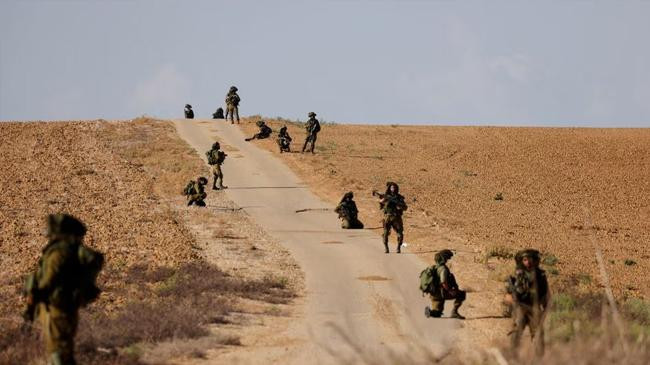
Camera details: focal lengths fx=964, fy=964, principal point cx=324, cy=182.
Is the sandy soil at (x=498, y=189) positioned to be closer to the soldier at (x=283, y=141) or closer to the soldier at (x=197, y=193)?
the soldier at (x=283, y=141)

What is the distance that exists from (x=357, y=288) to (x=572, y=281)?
5.43 meters

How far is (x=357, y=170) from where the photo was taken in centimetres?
4459

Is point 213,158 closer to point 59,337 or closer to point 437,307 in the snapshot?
point 437,307

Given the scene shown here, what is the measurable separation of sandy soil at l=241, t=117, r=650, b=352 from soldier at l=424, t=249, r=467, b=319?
59 centimetres

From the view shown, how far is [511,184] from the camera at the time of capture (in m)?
47.3

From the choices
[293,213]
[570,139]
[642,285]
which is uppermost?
[570,139]

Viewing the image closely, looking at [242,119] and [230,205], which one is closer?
[230,205]

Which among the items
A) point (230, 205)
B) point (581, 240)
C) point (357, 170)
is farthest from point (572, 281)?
point (357, 170)

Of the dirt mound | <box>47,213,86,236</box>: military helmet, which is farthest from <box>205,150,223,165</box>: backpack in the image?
<box>47,213,86,236</box>: military helmet

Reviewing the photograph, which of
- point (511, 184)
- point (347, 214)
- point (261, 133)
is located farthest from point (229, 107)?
point (347, 214)

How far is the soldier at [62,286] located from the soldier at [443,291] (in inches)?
318

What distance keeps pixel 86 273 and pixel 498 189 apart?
36.4m

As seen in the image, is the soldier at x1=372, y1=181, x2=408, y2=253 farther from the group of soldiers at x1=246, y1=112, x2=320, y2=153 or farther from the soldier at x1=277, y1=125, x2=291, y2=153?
the soldier at x1=277, y1=125, x2=291, y2=153

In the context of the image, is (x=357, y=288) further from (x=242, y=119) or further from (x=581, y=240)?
(x=242, y=119)
